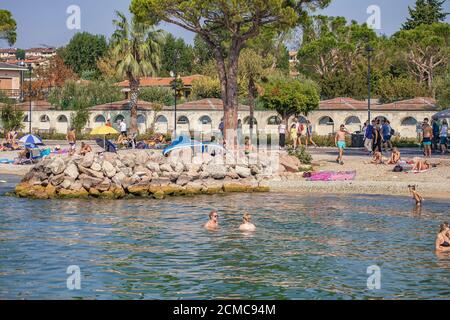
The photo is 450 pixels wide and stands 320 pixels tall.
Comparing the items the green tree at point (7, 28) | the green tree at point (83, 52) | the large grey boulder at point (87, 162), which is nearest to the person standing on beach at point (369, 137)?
the large grey boulder at point (87, 162)

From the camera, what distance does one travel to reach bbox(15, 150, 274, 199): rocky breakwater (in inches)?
1198

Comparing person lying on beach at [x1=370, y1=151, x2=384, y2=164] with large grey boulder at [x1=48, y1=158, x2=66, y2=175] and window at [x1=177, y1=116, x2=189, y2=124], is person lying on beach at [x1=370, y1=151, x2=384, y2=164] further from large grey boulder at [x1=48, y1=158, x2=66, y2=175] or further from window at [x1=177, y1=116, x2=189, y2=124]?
window at [x1=177, y1=116, x2=189, y2=124]

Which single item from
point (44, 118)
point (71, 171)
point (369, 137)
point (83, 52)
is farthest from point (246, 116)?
point (83, 52)

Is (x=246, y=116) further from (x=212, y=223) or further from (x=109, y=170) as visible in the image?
(x=212, y=223)

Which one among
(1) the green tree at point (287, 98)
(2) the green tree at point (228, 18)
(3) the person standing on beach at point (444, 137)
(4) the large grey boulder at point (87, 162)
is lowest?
(4) the large grey boulder at point (87, 162)

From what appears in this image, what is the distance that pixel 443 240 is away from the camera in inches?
781

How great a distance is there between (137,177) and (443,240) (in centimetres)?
1448

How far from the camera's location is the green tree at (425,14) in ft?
311

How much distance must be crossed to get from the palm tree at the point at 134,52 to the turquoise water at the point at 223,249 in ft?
103

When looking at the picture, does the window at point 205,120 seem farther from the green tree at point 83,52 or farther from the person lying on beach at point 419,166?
the green tree at point 83,52

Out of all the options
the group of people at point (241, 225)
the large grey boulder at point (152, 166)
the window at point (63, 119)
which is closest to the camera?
the group of people at point (241, 225)

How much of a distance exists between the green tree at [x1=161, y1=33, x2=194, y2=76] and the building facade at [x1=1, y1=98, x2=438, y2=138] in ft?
147

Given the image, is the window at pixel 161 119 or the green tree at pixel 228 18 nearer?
the green tree at pixel 228 18

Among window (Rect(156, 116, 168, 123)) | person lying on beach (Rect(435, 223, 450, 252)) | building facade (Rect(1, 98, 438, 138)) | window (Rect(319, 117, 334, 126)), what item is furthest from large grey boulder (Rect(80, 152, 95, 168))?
window (Rect(156, 116, 168, 123))
